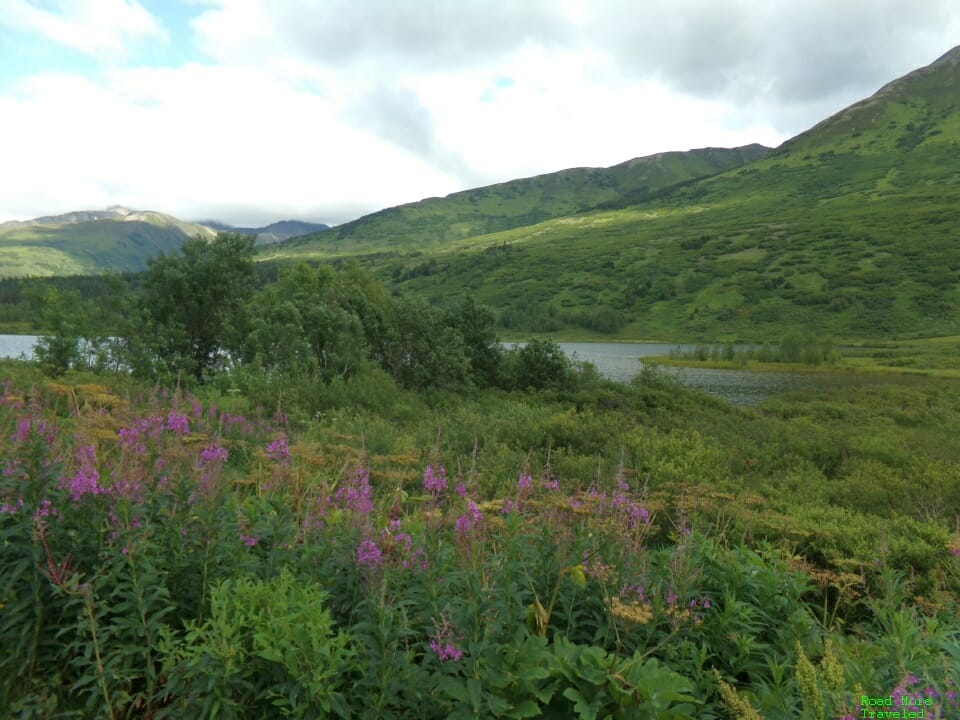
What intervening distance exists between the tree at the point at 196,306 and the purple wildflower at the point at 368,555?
18187 millimetres

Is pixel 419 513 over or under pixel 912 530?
over

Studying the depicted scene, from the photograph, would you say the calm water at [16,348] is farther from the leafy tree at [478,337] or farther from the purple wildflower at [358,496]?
the purple wildflower at [358,496]

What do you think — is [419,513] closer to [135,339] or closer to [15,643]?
[15,643]

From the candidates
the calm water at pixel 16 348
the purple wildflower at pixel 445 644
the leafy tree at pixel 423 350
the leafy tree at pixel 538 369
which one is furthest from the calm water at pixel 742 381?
the calm water at pixel 16 348

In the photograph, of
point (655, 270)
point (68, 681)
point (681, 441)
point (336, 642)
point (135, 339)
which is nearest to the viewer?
point (336, 642)

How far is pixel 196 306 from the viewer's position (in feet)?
67.6

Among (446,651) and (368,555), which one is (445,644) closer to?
(446,651)

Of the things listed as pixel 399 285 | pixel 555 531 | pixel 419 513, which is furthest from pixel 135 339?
pixel 399 285

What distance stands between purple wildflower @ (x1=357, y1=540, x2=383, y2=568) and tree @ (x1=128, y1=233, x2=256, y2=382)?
59.7ft

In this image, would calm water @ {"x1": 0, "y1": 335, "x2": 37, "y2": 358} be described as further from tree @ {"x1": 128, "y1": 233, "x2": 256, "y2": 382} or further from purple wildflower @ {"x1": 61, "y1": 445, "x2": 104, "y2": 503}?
purple wildflower @ {"x1": 61, "y1": 445, "x2": 104, "y2": 503}

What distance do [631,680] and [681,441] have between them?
11990mm

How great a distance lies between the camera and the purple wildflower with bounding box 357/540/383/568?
11.1 feet

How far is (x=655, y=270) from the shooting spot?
14275 centimetres

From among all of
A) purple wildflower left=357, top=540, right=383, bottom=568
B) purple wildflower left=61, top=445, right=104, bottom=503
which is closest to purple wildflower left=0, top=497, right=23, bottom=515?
purple wildflower left=61, top=445, right=104, bottom=503
